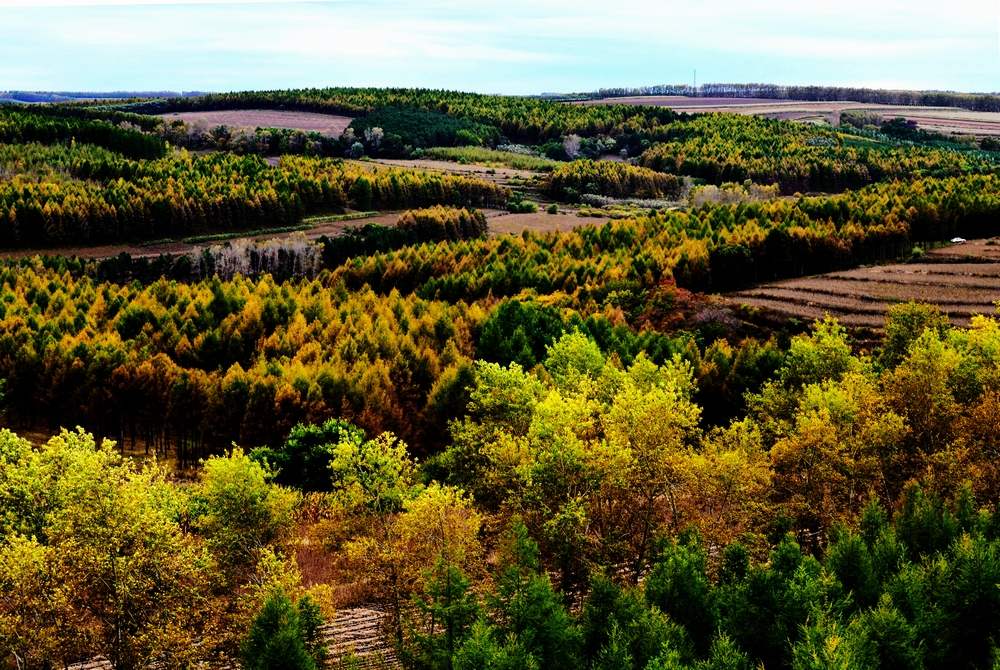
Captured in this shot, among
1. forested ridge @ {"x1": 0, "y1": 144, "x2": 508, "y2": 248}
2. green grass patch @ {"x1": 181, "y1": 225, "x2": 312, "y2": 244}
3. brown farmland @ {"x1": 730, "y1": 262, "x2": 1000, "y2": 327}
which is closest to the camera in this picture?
brown farmland @ {"x1": 730, "y1": 262, "x2": 1000, "y2": 327}

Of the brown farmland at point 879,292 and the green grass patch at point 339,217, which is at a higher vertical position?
the green grass patch at point 339,217

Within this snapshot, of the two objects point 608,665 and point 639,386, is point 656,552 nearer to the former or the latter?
point 608,665

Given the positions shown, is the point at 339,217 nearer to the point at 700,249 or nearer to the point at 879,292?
the point at 700,249

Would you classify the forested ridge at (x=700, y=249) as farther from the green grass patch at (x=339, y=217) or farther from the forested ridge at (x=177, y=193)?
the forested ridge at (x=177, y=193)

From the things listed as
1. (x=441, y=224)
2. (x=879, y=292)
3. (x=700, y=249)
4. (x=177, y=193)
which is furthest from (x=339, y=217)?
(x=879, y=292)

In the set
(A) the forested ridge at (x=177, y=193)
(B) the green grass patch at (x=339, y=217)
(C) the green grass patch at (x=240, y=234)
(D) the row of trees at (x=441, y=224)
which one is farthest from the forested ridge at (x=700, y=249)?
(A) the forested ridge at (x=177, y=193)

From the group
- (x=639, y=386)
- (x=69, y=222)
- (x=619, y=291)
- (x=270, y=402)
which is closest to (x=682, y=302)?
(x=619, y=291)

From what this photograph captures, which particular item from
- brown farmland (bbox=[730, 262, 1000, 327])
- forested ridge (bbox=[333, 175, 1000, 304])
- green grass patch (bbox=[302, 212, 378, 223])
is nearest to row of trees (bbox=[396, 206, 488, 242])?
green grass patch (bbox=[302, 212, 378, 223])

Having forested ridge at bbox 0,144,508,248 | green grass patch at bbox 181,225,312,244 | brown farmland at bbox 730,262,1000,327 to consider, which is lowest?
brown farmland at bbox 730,262,1000,327

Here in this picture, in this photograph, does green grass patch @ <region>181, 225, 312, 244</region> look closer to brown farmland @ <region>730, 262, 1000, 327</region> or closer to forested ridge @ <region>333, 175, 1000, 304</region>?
forested ridge @ <region>333, 175, 1000, 304</region>
